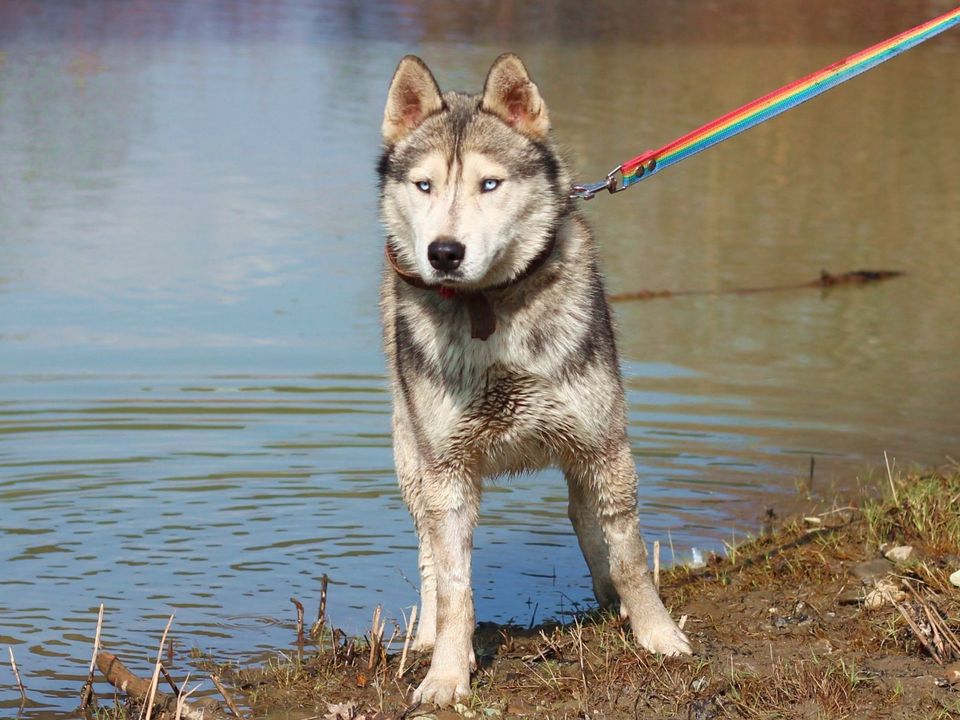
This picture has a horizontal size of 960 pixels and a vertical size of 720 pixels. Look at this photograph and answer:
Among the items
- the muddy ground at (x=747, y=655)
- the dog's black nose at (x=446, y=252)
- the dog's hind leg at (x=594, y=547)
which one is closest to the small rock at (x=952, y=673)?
the muddy ground at (x=747, y=655)

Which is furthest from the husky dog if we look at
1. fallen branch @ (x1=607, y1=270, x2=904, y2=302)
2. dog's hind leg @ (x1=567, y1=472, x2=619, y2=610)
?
fallen branch @ (x1=607, y1=270, x2=904, y2=302)

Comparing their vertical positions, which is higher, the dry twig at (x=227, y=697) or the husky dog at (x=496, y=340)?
the husky dog at (x=496, y=340)

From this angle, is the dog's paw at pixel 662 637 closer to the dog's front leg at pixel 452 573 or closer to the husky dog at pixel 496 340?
the husky dog at pixel 496 340

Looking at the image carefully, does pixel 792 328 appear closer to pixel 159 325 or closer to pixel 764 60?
pixel 159 325

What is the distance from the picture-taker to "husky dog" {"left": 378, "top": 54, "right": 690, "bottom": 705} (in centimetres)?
456

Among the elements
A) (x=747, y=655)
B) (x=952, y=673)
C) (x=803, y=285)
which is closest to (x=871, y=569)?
(x=747, y=655)

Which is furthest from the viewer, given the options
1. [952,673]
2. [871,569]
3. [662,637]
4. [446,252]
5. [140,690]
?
[871,569]

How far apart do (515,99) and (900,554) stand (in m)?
2.25

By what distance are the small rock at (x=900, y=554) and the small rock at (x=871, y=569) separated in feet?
0.08

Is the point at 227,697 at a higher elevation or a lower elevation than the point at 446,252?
lower

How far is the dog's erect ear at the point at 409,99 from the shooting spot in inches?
185

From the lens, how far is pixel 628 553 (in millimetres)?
4949

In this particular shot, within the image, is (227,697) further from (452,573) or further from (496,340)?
(496,340)

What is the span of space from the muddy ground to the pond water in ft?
1.81
